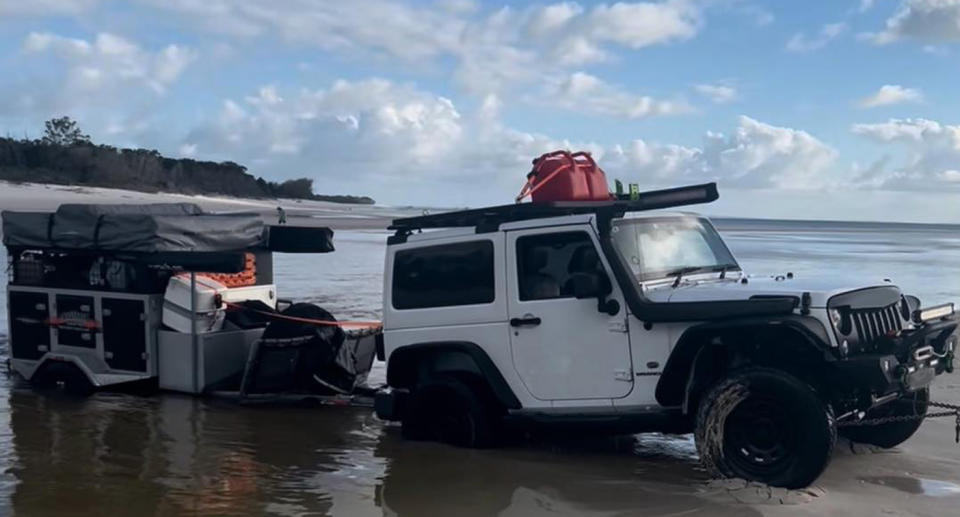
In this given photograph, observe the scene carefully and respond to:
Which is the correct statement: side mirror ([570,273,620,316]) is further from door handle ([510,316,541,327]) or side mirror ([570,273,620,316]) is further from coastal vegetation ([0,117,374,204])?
coastal vegetation ([0,117,374,204])

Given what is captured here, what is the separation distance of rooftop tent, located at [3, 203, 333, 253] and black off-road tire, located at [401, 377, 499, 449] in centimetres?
338

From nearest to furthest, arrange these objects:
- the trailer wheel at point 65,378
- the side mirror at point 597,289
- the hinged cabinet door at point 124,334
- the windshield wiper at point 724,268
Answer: the side mirror at point 597,289
the windshield wiper at point 724,268
the hinged cabinet door at point 124,334
the trailer wheel at point 65,378

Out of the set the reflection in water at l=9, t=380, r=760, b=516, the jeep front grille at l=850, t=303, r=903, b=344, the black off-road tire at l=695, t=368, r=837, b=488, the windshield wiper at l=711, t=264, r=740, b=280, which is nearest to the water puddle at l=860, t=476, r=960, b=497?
the black off-road tire at l=695, t=368, r=837, b=488

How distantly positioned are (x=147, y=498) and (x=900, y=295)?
5637 mm

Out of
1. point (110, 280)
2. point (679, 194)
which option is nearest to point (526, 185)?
point (679, 194)

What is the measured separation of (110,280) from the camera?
10.8 meters

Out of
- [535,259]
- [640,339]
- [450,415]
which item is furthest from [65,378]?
[640,339]

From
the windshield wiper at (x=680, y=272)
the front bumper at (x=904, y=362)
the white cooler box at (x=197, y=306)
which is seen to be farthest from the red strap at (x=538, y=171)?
the white cooler box at (x=197, y=306)

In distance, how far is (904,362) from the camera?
696 centimetres

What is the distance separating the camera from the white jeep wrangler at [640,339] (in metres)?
6.88

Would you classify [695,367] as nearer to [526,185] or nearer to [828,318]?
[828,318]

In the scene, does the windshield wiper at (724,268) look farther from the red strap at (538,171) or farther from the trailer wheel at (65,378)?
the trailer wheel at (65,378)

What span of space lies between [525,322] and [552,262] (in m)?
0.52

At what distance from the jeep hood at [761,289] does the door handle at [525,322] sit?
927mm
